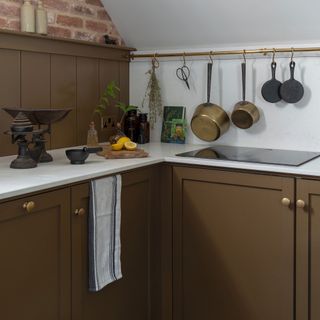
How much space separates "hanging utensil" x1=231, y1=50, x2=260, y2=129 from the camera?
8.55 ft

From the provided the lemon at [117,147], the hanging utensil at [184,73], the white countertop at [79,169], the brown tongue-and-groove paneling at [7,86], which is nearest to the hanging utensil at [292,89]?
the white countertop at [79,169]

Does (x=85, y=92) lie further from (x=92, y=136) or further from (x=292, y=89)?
(x=292, y=89)

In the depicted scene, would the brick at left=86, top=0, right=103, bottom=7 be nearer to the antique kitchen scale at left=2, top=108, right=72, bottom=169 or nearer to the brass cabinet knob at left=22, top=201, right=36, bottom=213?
the antique kitchen scale at left=2, top=108, right=72, bottom=169

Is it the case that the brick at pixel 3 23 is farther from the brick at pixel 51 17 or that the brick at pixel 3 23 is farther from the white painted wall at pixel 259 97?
the white painted wall at pixel 259 97

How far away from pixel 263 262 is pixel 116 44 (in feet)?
5.02

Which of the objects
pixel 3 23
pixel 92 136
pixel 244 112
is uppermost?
pixel 3 23

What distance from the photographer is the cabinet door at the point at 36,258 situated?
5.34 feet

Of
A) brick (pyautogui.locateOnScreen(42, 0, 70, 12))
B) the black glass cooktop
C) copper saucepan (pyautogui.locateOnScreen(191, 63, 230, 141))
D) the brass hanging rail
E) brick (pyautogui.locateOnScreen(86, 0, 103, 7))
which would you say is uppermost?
brick (pyautogui.locateOnScreen(86, 0, 103, 7))

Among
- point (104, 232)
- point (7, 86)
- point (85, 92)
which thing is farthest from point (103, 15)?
point (104, 232)

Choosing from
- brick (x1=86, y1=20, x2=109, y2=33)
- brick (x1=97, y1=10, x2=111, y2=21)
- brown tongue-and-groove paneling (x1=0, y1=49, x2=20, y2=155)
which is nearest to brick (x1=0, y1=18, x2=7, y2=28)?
brown tongue-and-groove paneling (x1=0, y1=49, x2=20, y2=155)

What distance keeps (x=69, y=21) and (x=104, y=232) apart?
1208mm

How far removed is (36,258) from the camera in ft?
5.73

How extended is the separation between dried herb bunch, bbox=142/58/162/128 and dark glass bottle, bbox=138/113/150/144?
60 mm

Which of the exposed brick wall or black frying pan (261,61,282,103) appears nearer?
the exposed brick wall
